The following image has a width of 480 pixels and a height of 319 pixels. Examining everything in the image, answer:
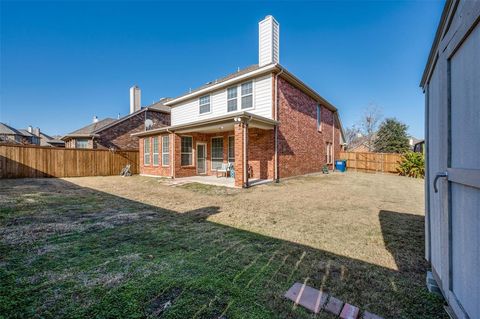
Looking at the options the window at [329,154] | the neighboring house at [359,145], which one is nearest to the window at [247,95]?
the window at [329,154]

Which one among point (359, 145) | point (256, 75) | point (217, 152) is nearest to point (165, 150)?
point (217, 152)

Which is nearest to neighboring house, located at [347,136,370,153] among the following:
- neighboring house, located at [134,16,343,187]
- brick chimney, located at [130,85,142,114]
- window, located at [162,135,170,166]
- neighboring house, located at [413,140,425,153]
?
neighboring house, located at [413,140,425,153]

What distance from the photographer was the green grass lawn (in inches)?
73.0

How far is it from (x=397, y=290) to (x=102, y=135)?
73.4 feet

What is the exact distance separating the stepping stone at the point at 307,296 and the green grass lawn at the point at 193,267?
3.1 inches

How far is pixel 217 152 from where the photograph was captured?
13.6 meters

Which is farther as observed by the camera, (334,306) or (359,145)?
(359,145)

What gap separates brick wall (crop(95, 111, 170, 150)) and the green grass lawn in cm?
1650

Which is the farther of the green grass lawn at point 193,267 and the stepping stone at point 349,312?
the green grass lawn at point 193,267

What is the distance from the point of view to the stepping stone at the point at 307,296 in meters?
1.89

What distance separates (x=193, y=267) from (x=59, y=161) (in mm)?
16655

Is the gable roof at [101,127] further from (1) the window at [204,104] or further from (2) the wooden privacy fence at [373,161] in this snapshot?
(2) the wooden privacy fence at [373,161]

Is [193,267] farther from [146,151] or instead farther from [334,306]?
[146,151]

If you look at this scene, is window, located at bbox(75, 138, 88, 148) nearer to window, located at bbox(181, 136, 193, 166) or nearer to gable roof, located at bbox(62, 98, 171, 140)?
gable roof, located at bbox(62, 98, 171, 140)
